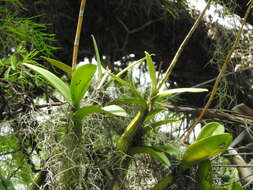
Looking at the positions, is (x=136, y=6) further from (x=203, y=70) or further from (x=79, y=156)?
(x=79, y=156)

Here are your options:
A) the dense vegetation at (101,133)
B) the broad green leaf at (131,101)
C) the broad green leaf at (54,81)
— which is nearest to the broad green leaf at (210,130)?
the dense vegetation at (101,133)

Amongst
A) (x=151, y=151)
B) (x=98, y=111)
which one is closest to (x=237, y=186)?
(x=151, y=151)

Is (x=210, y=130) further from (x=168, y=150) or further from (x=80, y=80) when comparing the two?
(x=80, y=80)

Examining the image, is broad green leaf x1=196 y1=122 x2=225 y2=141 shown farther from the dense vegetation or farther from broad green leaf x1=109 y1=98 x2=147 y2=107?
broad green leaf x1=109 y1=98 x2=147 y2=107

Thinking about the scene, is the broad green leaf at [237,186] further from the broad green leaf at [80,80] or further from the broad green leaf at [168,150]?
the broad green leaf at [80,80]

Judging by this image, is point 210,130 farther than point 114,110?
Yes

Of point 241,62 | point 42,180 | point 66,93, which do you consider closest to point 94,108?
point 66,93
